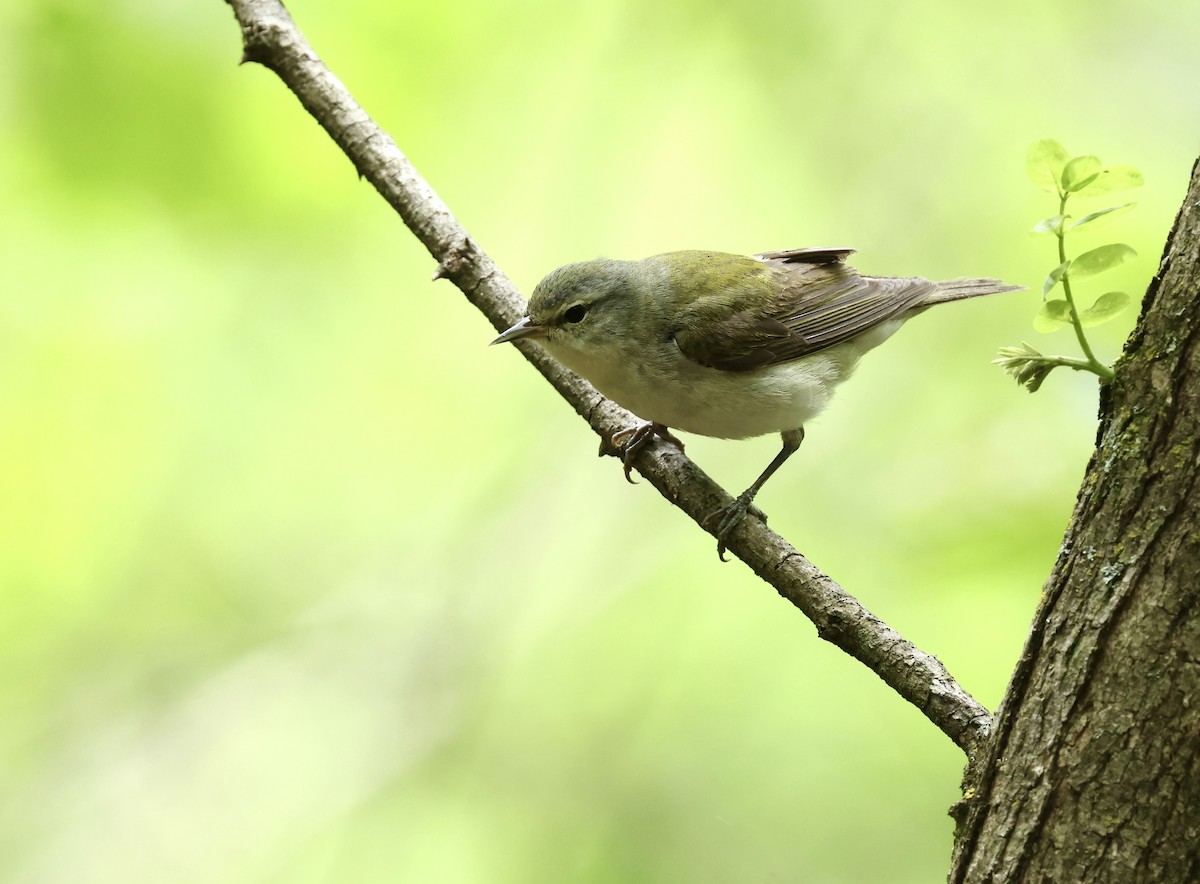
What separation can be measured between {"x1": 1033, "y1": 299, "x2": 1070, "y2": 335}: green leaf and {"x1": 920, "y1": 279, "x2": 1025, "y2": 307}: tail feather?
1963 mm

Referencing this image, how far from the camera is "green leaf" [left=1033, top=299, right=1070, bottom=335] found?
210 cm

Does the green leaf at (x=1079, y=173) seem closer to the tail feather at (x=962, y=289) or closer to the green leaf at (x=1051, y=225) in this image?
the green leaf at (x=1051, y=225)

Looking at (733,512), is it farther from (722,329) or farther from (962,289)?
(962,289)

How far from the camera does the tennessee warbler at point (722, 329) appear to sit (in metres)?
3.77

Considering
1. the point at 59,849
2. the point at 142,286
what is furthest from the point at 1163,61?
the point at 59,849

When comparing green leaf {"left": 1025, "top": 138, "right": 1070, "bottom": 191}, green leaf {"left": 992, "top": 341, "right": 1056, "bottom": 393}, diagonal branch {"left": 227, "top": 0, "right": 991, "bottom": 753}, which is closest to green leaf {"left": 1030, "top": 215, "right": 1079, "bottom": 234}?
green leaf {"left": 1025, "top": 138, "right": 1070, "bottom": 191}

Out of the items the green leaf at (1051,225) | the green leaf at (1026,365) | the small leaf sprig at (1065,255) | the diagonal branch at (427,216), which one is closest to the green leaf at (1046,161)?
the small leaf sprig at (1065,255)

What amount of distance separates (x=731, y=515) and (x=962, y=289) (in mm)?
1708

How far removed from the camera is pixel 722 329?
13.1 feet

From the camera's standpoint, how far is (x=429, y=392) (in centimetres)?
534

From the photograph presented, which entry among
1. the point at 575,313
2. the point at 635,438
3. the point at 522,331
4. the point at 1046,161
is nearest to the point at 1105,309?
the point at 1046,161

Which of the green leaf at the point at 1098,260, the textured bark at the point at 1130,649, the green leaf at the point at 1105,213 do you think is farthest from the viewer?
the green leaf at the point at 1098,260

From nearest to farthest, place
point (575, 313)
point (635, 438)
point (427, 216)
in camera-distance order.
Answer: point (427, 216) → point (635, 438) → point (575, 313)

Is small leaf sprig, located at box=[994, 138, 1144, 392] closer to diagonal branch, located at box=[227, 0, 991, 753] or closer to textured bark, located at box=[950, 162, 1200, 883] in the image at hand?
textured bark, located at box=[950, 162, 1200, 883]
